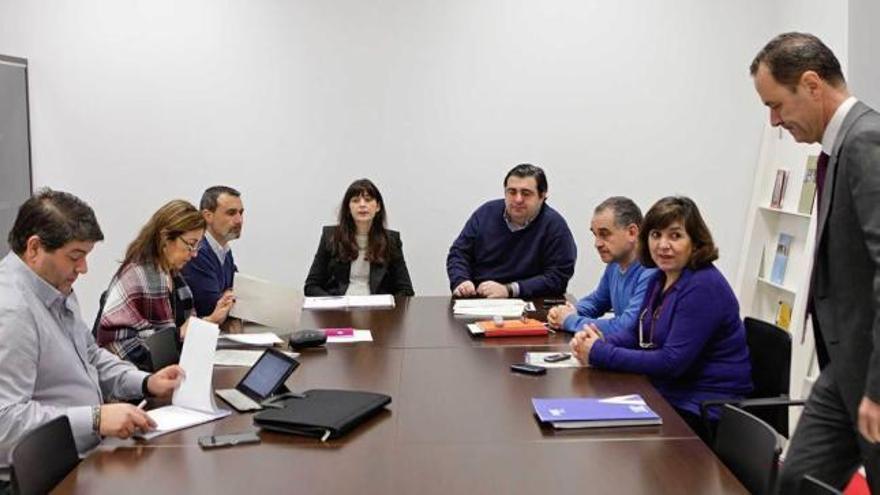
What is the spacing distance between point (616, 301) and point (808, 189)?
1687mm

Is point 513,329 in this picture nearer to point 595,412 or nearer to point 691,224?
point 691,224

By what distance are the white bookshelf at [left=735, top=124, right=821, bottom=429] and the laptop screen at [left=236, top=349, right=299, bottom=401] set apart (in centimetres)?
306

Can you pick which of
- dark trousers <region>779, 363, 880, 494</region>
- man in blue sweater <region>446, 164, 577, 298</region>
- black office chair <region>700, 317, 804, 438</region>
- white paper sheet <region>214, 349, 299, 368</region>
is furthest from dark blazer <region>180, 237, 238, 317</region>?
dark trousers <region>779, 363, 880, 494</region>

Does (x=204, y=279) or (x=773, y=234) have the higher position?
(x=773, y=234)

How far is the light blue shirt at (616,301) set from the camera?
303 cm

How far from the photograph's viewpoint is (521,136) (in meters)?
5.11

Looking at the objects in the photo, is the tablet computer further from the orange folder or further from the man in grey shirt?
the orange folder

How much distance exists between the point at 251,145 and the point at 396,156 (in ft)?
3.00

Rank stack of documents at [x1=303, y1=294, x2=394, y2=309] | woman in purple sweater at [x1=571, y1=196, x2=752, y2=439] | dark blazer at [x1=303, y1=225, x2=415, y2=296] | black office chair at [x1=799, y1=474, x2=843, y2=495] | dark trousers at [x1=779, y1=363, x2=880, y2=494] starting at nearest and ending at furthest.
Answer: black office chair at [x1=799, y1=474, x2=843, y2=495] < dark trousers at [x1=779, y1=363, x2=880, y2=494] < woman in purple sweater at [x1=571, y1=196, x2=752, y2=439] < stack of documents at [x1=303, y1=294, x2=394, y2=309] < dark blazer at [x1=303, y1=225, x2=415, y2=296]

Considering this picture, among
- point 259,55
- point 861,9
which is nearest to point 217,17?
point 259,55

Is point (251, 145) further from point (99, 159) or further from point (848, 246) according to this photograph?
point (848, 246)

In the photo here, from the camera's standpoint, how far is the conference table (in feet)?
5.73

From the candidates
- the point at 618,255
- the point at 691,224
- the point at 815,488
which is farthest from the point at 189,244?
the point at 815,488

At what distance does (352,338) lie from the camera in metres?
3.18
